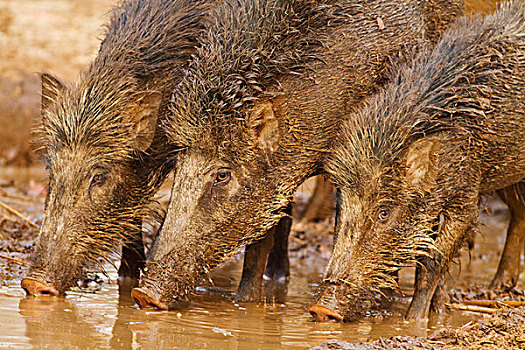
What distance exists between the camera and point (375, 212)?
5953mm

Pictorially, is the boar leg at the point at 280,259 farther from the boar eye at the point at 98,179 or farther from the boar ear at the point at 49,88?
the boar ear at the point at 49,88

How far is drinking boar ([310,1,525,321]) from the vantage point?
591 centimetres

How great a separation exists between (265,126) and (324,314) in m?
1.54

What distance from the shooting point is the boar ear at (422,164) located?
5961 millimetres

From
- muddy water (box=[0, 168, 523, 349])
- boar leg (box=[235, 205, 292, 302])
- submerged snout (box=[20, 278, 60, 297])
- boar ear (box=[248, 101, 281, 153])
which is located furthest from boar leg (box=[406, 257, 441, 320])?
submerged snout (box=[20, 278, 60, 297])

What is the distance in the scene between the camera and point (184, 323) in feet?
17.3

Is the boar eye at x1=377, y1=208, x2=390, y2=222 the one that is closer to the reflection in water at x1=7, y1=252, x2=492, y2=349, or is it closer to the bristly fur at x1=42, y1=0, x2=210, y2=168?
the reflection in water at x1=7, y1=252, x2=492, y2=349

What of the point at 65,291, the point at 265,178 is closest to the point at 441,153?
the point at 265,178

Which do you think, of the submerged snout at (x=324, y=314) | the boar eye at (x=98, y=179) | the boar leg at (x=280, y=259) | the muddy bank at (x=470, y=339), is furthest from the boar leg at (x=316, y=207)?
the muddy bank at (x=470, y=339)

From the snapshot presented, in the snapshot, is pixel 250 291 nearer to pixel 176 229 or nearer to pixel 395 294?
pixel 176 229

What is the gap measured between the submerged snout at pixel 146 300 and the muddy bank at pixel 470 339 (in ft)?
4.69

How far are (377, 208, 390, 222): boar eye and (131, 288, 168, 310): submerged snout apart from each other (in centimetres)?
174

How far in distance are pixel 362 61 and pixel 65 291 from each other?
306cm

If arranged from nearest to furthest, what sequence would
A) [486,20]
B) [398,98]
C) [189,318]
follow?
1. [189,318]
2. [398,98]
3. [486,20]
